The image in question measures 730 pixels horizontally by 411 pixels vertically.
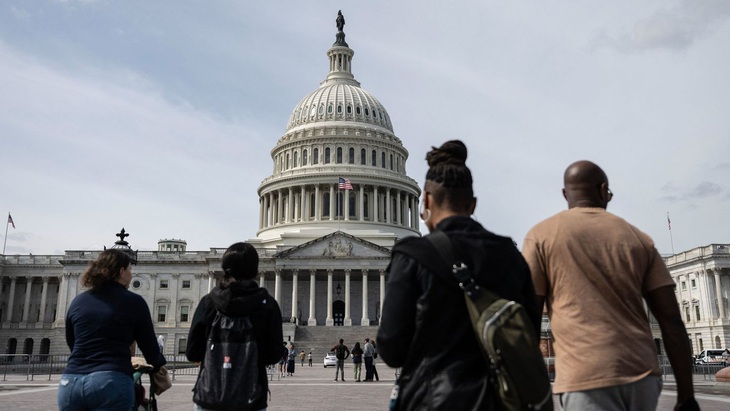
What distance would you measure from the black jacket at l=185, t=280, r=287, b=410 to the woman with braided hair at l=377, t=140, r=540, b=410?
6.85ft

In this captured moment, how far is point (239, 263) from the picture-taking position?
6.30m

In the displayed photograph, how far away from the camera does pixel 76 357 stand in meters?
6.49

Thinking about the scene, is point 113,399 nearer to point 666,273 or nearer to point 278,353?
point 278,353

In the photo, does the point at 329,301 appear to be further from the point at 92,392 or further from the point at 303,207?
the point at 92,392

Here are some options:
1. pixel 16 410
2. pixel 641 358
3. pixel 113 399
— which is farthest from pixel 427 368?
pixel 16 410

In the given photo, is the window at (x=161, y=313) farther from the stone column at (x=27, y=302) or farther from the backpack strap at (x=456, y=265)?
the backpack strap at (x=456, y=265)

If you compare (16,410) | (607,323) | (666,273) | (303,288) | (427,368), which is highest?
(303,288)

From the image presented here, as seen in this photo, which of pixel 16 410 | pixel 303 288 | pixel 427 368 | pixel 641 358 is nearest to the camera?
pixel 427 368

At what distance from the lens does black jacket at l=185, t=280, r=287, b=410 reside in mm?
6137

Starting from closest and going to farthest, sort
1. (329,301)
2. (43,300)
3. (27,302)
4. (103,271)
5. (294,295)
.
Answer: (103,271), (329,301), (294,295), (27,302), (43,300)

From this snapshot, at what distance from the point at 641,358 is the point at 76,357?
5.10 m

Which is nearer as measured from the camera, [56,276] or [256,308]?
[256,308]

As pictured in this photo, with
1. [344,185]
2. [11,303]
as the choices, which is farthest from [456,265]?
[11,303]

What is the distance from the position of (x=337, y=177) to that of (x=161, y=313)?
29767 millimetres
